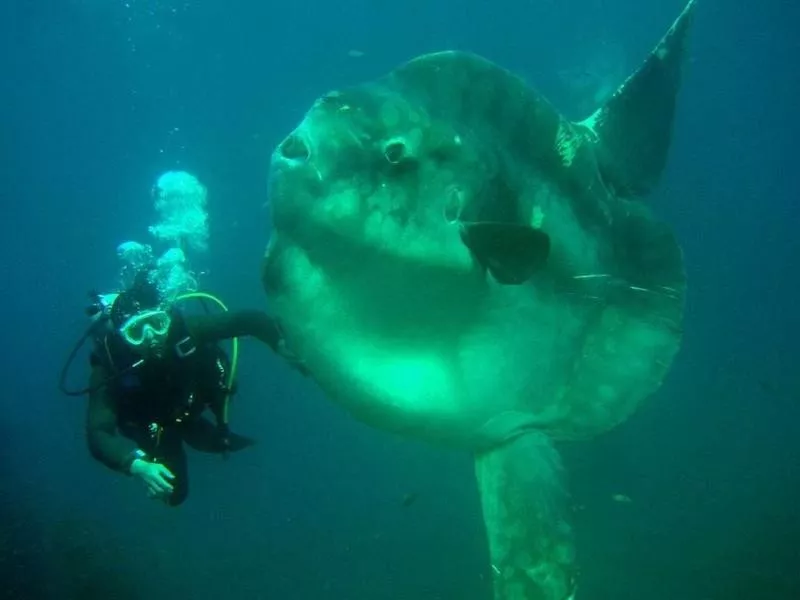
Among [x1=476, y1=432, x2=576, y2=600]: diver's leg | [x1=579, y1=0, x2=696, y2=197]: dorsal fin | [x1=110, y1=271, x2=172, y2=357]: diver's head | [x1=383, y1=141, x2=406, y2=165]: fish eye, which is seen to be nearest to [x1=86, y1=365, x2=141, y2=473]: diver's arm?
[x1=110, y1=271, x2=172, y2=357]: diver's head

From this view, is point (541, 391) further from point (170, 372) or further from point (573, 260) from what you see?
point (170, 372)

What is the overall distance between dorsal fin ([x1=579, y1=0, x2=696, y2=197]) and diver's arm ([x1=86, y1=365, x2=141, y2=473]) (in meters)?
3.91

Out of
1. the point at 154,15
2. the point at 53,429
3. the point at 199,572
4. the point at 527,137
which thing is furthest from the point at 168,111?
the point at 527,137

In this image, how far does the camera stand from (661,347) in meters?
3.62

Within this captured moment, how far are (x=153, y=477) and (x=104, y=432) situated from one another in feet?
2.56

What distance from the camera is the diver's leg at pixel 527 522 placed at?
3.00 m

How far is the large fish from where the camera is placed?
273cm

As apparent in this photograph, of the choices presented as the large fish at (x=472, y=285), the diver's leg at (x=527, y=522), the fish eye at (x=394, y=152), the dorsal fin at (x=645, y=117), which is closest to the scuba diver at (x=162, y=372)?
the large fish at (x=472, y=285)

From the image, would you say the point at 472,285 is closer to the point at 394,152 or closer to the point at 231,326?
the point at 394,152

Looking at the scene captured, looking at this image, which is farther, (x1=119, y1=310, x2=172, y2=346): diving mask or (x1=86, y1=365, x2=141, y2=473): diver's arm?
(x1=119, y1=310, x2=172, y2=346): diving mask

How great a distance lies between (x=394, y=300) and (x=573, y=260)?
112 cm

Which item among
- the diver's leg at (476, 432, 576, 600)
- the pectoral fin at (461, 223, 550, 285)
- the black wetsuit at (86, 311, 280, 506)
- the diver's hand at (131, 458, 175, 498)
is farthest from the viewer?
the black wetsuit at (86, 311, 280, 506)

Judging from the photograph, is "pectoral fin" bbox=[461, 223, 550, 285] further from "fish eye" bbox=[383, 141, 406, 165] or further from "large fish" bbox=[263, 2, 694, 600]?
Answer: "fish eye" bbox=[383, 141, 406, 165]

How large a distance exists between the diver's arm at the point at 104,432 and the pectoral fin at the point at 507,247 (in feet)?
9.80
